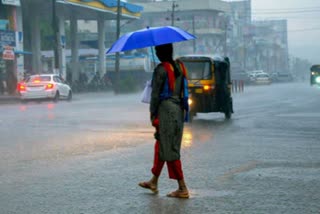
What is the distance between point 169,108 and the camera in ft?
24.5

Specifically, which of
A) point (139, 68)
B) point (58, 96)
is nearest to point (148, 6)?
point (139, 68)

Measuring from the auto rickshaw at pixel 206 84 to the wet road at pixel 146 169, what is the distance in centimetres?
184

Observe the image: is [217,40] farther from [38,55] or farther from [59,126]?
[59,126]

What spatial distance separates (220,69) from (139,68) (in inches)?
1909

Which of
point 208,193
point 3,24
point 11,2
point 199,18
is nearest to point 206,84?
point 208,193

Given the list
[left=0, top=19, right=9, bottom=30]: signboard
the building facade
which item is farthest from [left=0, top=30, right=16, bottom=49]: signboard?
the building facade

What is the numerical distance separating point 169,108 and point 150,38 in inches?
35.1

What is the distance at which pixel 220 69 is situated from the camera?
20141 millimetres

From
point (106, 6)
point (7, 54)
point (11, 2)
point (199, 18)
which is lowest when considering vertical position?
point (7, 54)

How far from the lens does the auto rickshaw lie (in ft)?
64.1

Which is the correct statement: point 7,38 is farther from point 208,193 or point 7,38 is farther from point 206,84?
point 208,193

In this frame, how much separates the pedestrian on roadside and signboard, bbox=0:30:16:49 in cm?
3668

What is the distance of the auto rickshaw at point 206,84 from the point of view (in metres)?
19.5

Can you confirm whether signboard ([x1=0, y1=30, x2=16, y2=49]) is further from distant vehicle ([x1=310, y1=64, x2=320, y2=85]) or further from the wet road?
distant vehicle ([x1=310, y1=64, x2=320, y2=85])
